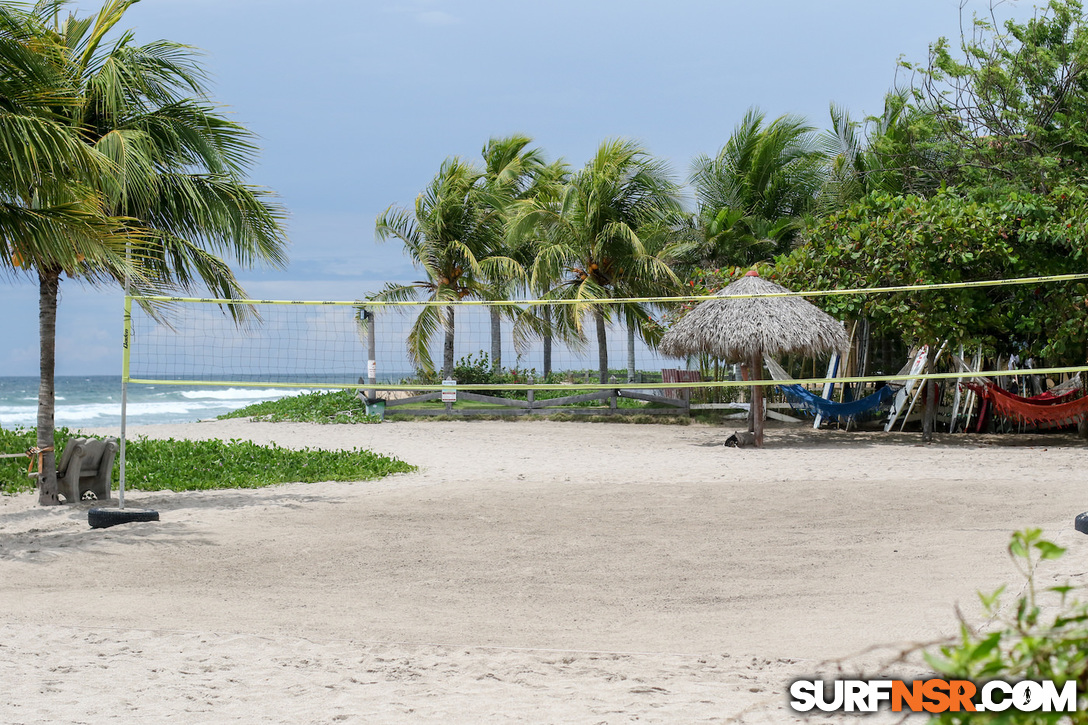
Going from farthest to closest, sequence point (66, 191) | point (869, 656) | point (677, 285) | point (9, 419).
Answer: point (9, 419), point (677, 285), point (66, 191), point (869, 656)

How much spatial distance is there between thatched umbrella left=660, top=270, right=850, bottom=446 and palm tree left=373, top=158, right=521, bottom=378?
6478 millimetres

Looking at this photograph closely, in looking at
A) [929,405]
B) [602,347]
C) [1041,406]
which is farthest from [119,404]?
[1041,406]

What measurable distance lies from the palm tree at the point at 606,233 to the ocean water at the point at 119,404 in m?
12.5

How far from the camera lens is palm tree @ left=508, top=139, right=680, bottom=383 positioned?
1766 centimetres

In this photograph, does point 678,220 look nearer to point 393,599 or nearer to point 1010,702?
point 393,599

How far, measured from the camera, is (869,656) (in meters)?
3.51

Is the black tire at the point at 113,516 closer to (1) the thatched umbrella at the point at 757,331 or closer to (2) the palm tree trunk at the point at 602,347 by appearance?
(1) the thatched umbrella at the point at 757,331

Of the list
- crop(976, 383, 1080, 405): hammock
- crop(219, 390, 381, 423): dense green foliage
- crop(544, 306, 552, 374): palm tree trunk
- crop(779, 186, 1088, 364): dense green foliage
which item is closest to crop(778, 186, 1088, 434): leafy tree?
crop(779, 186, 1088, 364): dense green foliage

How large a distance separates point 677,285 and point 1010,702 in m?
16.7

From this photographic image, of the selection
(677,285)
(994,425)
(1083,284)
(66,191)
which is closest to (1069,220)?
(1083,284)

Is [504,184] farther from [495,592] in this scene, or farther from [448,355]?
[495,592]

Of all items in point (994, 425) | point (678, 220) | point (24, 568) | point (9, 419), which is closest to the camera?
point (24, 568)

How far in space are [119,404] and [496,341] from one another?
2230 centimetres

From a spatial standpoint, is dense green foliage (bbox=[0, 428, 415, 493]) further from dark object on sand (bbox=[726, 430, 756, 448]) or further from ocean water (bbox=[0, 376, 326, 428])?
ocean water (bbox=[0, 376, 326, 428])
